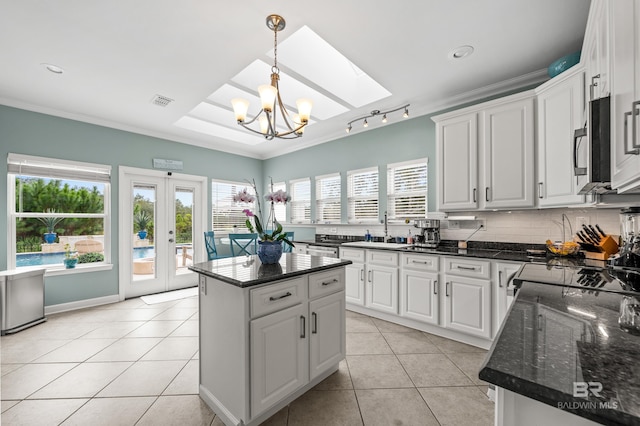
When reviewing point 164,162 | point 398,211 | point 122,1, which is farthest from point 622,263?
point 164,162

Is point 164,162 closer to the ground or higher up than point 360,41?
closer to the ground

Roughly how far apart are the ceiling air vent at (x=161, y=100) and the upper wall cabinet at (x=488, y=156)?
3536 mm

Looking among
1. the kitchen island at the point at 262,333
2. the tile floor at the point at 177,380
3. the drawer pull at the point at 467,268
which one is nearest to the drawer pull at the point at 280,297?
the kitchen island at the point at 262,333

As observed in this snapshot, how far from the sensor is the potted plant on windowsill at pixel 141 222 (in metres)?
4.77

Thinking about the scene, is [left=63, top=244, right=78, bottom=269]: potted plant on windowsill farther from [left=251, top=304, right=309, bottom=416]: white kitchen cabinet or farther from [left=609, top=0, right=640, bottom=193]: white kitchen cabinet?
[left=609, top=0, right=640, bottom=193]: white kitchen cabinet

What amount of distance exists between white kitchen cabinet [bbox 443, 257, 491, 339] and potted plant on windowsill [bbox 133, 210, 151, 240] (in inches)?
193

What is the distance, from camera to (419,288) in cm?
321

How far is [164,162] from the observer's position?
16.4 feet

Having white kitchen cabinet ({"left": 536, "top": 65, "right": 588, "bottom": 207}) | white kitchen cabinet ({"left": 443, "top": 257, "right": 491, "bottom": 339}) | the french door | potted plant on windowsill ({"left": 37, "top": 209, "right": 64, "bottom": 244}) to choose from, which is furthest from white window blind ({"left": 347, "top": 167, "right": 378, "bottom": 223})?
potted plant on windowsill ({"left": 37, "top": 209, "right": 64, "bottom": 244})

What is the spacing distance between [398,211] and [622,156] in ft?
10.9

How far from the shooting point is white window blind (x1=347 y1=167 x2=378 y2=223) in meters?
4.58

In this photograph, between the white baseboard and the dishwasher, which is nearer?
the dishwasher

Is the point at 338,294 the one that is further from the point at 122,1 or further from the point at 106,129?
the point at 106,129
